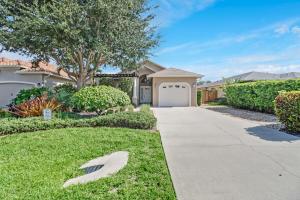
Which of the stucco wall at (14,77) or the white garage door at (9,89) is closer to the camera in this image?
the stucco wall at (14,77)

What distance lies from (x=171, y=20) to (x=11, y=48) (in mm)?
9766

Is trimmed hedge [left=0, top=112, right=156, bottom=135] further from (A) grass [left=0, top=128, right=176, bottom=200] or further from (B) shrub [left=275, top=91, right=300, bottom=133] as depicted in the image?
(B) shrub [left=275, top=91, right=300, bottom=133]

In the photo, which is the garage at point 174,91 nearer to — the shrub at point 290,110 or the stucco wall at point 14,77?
the stucco wall at point 14,77

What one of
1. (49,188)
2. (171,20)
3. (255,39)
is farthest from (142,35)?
(49,188)

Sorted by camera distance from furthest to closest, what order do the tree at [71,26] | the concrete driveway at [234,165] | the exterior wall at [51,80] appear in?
the exterior wall at [51,80], the tree at [71,26], the concrete driveway at [234,165]

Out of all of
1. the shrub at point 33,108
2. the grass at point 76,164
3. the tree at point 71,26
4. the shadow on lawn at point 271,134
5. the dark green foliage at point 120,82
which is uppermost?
the tree at point 71,26

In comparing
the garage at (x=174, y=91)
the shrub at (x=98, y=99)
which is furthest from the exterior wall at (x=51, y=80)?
the shrub at (x=98, y=99)

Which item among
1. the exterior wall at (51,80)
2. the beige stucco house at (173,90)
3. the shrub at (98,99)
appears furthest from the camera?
the beige stucco house at (173,90)

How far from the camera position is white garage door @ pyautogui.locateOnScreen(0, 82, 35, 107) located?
1997 centimetres

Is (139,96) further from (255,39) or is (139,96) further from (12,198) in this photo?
(12,198)

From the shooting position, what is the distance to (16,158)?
6.75 metres

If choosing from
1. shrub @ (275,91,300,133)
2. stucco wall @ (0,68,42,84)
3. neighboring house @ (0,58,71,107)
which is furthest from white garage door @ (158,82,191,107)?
shrub @ (275,91,300,133)

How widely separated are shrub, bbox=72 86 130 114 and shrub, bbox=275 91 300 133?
6986 mm

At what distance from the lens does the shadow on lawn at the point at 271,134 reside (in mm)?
8312
